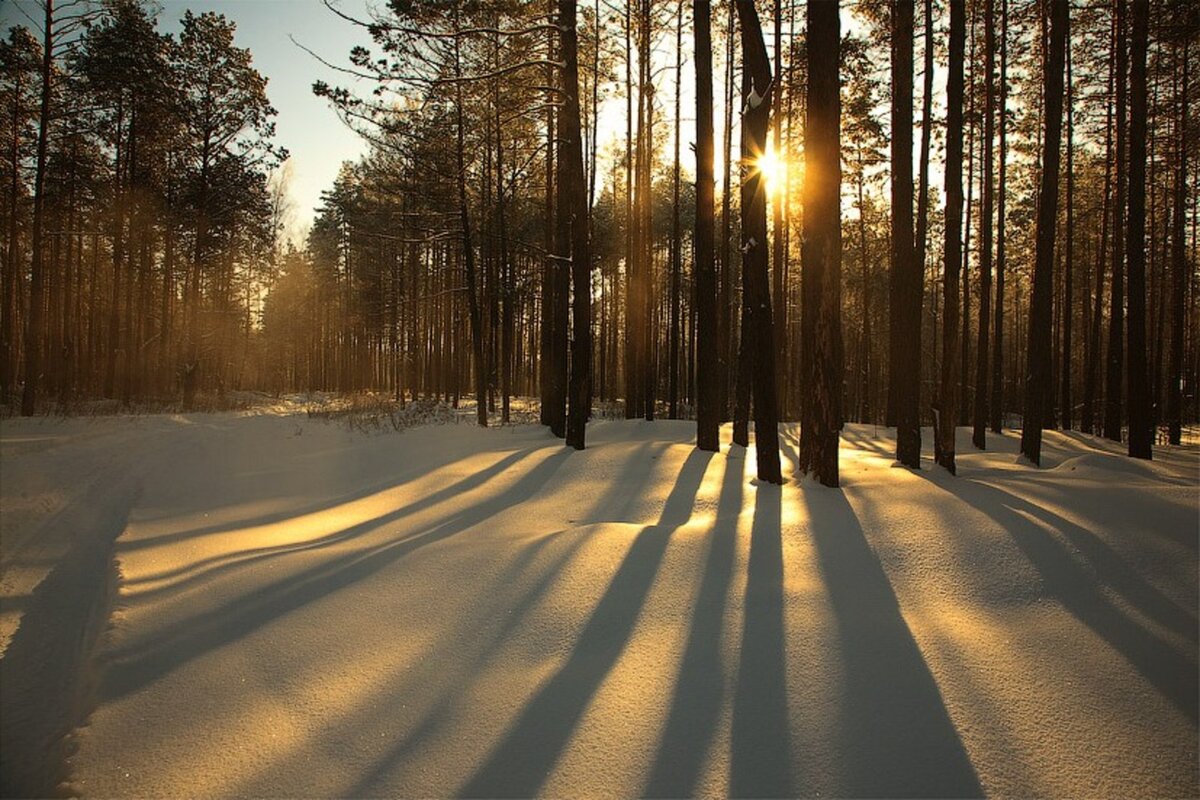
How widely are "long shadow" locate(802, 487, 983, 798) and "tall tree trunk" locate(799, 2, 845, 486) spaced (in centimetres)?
237

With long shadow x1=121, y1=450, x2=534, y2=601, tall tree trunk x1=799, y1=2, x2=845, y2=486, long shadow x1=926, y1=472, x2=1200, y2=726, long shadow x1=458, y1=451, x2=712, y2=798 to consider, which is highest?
tall tree trunk x1=799, y1=2, x2=845, y2=486

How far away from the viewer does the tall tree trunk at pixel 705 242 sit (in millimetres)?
8992

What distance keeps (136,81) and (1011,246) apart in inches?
1312

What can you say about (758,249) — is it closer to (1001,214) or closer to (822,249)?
(822,249)

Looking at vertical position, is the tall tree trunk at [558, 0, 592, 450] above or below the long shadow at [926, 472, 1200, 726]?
above

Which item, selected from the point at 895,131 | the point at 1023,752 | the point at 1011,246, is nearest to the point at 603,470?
the point at 1023,752

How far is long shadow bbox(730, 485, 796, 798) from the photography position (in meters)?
1.90

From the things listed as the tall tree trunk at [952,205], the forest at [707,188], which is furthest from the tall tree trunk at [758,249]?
the tall tree trunk at [952,205]

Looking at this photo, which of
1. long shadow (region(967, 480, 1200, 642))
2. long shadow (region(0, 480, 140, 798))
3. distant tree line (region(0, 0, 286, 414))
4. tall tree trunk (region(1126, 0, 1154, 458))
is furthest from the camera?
distant tree line (region(0, 0, 286, 414))

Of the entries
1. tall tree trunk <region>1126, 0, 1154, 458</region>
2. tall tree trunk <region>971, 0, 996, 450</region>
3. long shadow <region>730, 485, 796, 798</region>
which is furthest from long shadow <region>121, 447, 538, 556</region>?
tall tree trunk <region>1126, 0, 1154, 458</region>

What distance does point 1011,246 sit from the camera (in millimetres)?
24281

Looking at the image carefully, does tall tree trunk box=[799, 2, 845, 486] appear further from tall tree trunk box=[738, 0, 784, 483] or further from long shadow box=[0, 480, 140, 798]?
long shadow box=[0, 480, 140, 798]

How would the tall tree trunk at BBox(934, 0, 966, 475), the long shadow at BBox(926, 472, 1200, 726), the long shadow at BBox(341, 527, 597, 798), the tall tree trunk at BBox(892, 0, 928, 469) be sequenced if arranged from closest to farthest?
the long shadow at BBox(341, 527, 597, 798) → the long shadow at BBox(926, 472, 1200, 726) → the tall tree trunk at BBox(892, 0, 928, 469) → the tall tree trunk at BBox(934, 0, 966, 475)

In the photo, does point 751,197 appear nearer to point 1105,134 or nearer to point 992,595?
point 992,595
